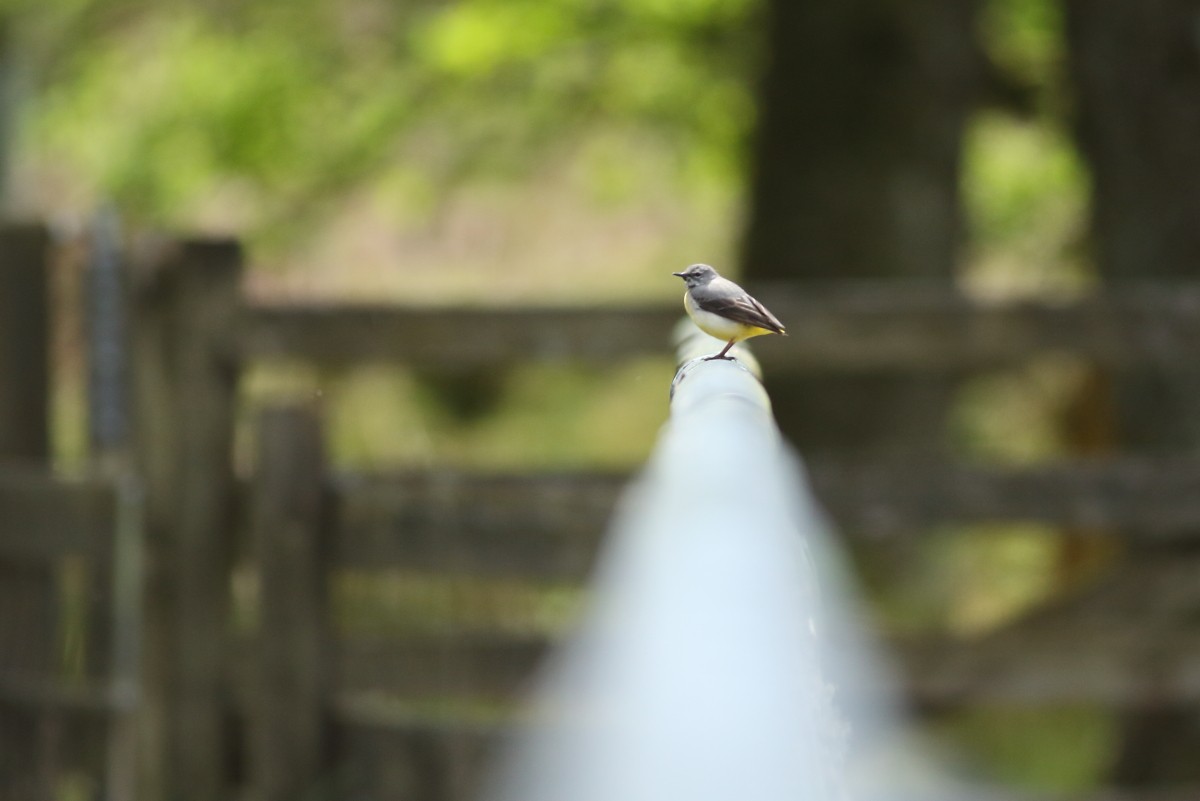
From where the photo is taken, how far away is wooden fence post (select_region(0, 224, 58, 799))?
3.64 m

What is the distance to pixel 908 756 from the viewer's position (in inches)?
175

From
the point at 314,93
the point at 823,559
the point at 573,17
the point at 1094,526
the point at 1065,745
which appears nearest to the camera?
the point at 823,559

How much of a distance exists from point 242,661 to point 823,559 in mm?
1542

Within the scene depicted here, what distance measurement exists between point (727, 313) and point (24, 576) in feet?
10.4

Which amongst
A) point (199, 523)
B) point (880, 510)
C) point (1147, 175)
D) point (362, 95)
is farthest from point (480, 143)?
point (880, 510)

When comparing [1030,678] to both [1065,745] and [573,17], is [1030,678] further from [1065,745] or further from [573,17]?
[573,17]

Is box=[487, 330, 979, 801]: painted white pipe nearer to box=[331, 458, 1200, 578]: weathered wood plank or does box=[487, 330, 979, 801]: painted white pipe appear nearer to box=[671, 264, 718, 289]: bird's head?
box=[671, 264, 718, 289]: bird's head

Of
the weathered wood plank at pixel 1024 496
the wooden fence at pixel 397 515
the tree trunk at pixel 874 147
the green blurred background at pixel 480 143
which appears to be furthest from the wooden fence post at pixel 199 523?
the green blurred background at pixel 480 143

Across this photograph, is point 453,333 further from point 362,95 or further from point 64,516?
point 362,95

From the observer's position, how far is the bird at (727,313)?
0.94 m

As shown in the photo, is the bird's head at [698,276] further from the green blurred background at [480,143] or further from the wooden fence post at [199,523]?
the green blurred background at [480,143]

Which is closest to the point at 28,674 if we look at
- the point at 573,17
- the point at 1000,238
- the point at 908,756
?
the point at 908,756

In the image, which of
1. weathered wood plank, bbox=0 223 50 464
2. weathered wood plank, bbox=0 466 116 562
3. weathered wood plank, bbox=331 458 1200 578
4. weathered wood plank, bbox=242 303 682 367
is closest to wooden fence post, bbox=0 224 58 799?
weathered wood plank, bbox=0 223 50 464

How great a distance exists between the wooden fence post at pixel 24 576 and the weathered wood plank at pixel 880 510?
975 mm
